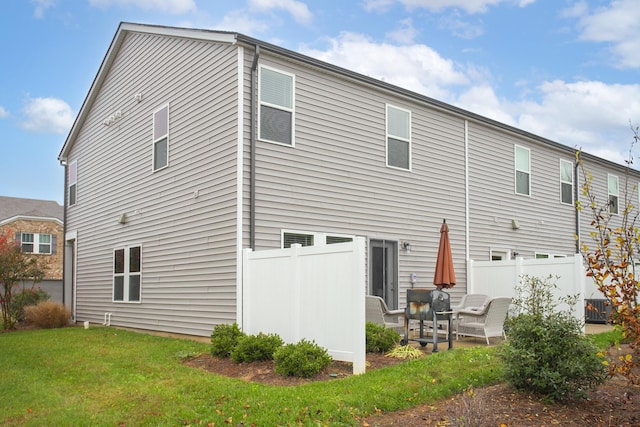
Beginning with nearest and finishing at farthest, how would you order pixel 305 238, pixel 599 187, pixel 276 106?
pixel 276 106 → pixel 305 238 → pixel 599 187

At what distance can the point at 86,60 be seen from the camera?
680 inches

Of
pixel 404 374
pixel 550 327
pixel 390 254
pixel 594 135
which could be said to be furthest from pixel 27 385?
pixel 594 135

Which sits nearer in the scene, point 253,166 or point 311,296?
point 311,296

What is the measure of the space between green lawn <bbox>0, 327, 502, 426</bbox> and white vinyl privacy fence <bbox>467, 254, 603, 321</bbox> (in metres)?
3.90

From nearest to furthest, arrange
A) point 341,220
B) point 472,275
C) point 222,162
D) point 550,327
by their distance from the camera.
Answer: point 550,327
point 222,162
point 341,220
point 472,275

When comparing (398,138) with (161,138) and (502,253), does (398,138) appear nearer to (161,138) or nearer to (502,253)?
(502,253)

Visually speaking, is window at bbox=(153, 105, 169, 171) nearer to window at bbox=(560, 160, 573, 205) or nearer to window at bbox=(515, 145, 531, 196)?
window at bbox=(515, 145, 531, 196)

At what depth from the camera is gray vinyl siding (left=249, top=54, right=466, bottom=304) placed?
10875 millimetres

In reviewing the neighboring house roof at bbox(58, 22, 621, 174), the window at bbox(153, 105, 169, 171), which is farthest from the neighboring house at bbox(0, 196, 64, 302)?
the window at bbox(153, 105, 169, 171)

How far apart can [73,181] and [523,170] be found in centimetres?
1371

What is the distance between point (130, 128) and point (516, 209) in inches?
416

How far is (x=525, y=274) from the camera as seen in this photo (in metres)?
12.6

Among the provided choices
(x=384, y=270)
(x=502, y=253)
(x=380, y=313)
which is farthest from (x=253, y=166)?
(x=502, y=253)

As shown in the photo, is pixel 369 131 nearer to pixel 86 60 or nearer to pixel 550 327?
pixel 550 327
